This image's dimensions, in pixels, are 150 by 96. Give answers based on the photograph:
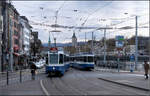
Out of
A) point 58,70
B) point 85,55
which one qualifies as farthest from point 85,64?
point 58,70

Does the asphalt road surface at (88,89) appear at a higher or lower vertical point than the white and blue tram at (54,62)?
lower

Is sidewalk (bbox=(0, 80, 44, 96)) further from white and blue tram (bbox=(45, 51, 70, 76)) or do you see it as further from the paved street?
white and blue tram (bbox=(45, 51, 70, 76))

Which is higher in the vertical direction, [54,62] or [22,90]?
[54,62]

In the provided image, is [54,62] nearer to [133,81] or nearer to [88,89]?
[133,81]

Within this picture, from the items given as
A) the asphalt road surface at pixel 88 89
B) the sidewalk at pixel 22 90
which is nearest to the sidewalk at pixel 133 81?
the asphalt road surface at pixel 88 89

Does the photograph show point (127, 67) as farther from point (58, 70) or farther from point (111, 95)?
point (111, 95)

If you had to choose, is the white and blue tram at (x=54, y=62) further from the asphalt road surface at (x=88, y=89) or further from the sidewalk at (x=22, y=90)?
the sidewalk at (x=22, y=90)

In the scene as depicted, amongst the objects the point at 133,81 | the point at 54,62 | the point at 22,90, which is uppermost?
the point at 54,62

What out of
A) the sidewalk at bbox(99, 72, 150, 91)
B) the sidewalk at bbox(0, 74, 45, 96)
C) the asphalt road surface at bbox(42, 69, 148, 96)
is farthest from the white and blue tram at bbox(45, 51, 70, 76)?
the sidewalk at bbox(0, 74, 45, 96)

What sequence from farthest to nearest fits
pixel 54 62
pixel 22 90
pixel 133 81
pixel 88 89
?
1. pixel 54 62
2. pixel 133 81
3. pixel 88 89
4. pixel 22 90

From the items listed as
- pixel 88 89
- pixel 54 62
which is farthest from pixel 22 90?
pixel 54 62

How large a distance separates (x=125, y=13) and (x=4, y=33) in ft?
96.1

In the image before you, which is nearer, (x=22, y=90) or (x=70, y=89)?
(x=22, y=90)

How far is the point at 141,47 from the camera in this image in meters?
150
